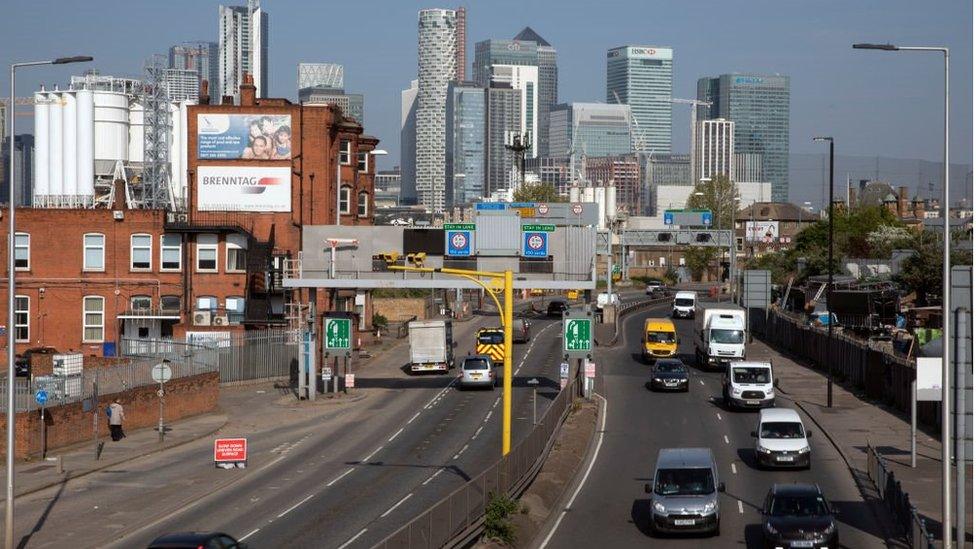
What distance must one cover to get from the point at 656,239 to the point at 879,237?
32568 millimetres

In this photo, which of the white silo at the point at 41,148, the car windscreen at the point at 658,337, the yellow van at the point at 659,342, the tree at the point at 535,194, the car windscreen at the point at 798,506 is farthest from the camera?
the tree at the point at 535,194

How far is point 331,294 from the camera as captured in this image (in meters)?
73.4

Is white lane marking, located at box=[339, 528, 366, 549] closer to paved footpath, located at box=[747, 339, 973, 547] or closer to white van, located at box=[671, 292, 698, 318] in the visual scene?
paved footpath, located at box=[747, 339, 973, 547]

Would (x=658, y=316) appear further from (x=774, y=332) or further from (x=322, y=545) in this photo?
(x=322, y=545)

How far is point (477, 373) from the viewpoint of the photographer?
61.4 meters

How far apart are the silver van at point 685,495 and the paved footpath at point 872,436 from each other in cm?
447

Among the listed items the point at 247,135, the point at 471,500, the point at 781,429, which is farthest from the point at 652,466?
the point at 247,135

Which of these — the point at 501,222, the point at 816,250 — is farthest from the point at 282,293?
the point at 816,250

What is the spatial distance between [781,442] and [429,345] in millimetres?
31257

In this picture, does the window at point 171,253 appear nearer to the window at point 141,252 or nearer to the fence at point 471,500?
the window at point 141,252

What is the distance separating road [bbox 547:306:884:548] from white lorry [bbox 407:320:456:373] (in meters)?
8.43

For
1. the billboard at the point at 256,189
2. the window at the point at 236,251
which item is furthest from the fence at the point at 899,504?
the billboard at the point at 256,189

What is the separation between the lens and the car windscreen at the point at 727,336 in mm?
67875

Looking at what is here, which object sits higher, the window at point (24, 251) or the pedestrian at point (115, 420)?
the window at point (24, 251)
